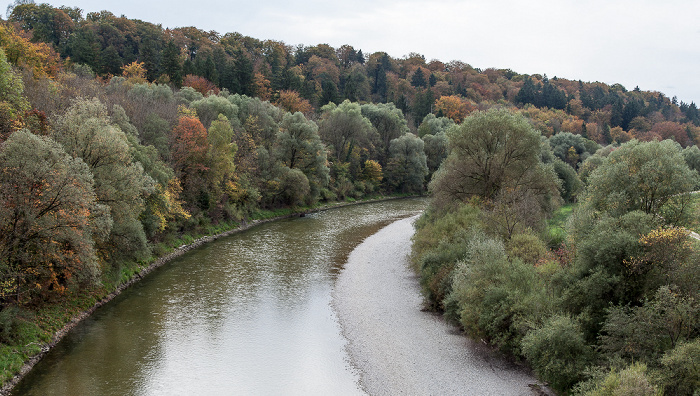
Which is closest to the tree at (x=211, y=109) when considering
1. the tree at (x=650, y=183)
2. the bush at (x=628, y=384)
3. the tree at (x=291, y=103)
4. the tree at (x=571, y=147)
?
the tree at (x=291, y=103)

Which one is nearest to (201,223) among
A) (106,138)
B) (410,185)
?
(106,138)

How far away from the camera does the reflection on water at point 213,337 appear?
19.4 meters

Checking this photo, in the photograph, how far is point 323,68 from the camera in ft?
430

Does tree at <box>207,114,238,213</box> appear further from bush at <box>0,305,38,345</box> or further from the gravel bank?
bush at <box>0,305,38,345</box>

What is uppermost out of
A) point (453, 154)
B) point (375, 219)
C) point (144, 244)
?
point (453, 154)

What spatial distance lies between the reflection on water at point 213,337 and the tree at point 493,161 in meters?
12.2

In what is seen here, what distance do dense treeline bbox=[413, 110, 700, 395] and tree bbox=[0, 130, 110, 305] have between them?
Result: 19436mm

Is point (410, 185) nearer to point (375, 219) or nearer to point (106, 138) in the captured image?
point (375, 219)

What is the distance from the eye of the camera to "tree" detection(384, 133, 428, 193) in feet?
284

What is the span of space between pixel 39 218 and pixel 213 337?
9910 mm

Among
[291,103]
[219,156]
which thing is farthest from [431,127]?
[219,156]

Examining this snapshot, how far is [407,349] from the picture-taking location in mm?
23141

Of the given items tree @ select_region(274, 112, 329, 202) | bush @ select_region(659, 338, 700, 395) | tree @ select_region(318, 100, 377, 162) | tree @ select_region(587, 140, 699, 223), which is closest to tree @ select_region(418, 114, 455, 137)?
tree @ select_region(318, 100, 377, 162)

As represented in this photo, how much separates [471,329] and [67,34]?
307 ft
